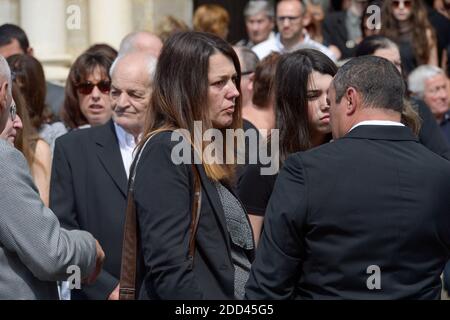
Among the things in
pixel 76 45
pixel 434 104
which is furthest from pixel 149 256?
pixel 76 45

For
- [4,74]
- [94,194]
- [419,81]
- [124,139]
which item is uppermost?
[4,74]

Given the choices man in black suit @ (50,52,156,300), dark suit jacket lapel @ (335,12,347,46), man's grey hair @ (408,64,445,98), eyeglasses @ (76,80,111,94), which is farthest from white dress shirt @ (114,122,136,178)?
dark suit jacket lapel @ (335,12,347,46)

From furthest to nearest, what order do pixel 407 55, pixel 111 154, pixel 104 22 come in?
pixel 104 22, pixel 407 55, pixel 111 154

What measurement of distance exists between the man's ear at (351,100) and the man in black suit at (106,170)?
5.95 ft

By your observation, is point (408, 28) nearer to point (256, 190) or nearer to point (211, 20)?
point (211, 20)

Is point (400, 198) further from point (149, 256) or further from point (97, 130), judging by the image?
point (97, 130)

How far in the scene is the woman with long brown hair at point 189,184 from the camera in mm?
3871

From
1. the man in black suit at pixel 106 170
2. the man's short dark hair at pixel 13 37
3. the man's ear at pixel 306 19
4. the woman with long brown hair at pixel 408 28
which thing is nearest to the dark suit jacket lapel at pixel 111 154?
the man in black suit at pixel 106 170

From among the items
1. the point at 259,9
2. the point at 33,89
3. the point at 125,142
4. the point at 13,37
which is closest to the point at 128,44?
the point at 13,37

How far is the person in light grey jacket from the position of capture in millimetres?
3791

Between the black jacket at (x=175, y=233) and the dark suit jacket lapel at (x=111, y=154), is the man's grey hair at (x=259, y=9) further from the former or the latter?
the black jacket at (x=175, y=233)

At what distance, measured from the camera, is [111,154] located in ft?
18.4

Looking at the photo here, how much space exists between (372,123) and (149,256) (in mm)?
880

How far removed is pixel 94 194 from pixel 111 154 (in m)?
0.24
